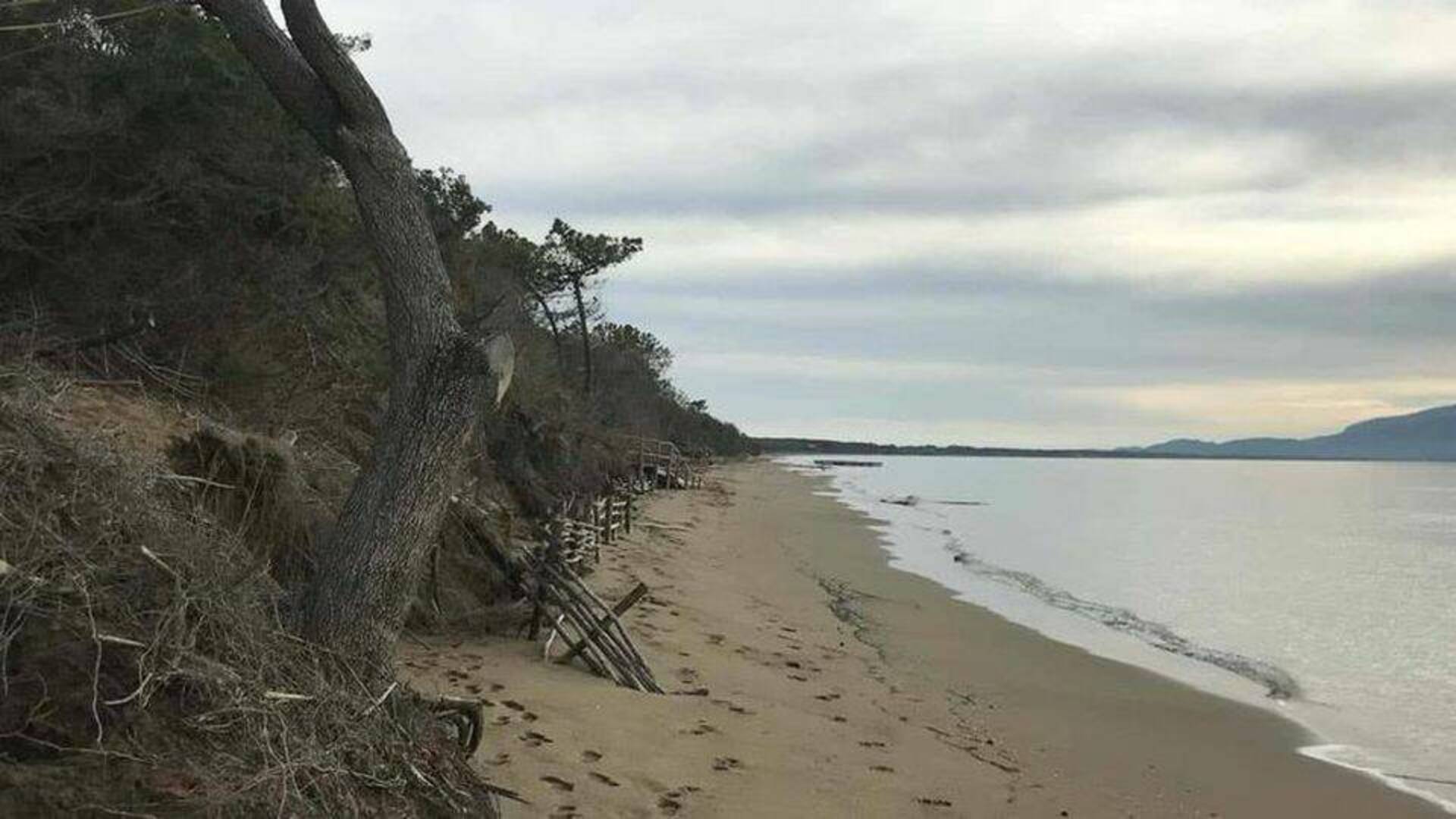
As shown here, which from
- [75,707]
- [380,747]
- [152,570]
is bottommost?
[380,747]

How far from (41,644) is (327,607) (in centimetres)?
135

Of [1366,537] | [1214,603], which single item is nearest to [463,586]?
[1214,603]

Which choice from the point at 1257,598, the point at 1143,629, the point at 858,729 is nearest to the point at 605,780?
the point at 858,729

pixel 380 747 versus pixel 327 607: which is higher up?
pixel 327 607

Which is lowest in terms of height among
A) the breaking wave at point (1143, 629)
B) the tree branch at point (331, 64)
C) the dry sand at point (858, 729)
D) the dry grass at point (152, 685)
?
the breaking wave at point (1143, 629)

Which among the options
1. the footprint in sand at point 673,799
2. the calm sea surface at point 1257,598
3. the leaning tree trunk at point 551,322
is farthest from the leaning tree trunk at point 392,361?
the leaning tree trunk at point 551,322

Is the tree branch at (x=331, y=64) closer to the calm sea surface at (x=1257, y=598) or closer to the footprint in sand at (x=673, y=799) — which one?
the footprint in sand at (x=673, y=799)

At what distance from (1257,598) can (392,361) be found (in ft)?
66.3

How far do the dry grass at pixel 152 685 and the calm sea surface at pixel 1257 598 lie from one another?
312 inches

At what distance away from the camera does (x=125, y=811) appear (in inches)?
136

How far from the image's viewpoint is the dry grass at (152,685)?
3.64 m

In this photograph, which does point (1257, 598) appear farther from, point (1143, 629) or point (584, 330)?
point (584, 330)

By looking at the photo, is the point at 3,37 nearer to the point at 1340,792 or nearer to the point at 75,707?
the point at 75,707

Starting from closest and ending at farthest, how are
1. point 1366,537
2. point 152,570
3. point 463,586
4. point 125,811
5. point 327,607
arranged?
point 125,811
point 152,570
point 327,607
point 463,586
point 1366,537
